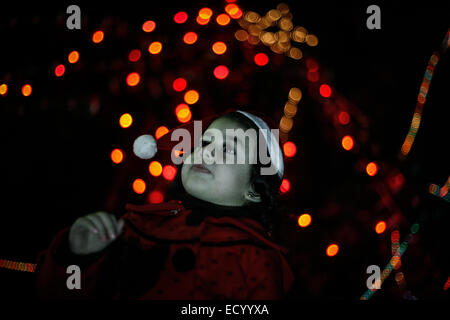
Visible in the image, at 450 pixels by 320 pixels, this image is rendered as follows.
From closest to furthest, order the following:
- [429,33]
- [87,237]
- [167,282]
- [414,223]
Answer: [87,237] < [167,282] < [414,223] < [429,33]

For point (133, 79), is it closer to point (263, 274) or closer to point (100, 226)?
point (100, 226)

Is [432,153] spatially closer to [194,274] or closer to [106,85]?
[194,274]

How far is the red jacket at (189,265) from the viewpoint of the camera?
85 centimetres

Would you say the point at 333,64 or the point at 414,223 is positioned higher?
the point at 333,64

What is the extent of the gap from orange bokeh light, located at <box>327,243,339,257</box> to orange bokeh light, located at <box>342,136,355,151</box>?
334 millimetres

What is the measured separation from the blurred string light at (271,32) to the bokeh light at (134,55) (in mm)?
356

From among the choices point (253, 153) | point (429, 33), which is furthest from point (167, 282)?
point (429, 33)

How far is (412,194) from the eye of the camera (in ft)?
4.09

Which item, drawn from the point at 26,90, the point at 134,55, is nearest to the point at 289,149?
the point at 134,55

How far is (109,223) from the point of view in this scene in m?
0.72

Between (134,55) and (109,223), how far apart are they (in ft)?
2.46

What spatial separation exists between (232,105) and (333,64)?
42 cm

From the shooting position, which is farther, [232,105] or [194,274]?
[232,105]

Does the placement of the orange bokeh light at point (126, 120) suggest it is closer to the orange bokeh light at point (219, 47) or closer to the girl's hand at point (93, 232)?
the orange bokeh light at point (219, 47)
